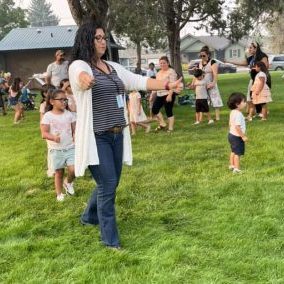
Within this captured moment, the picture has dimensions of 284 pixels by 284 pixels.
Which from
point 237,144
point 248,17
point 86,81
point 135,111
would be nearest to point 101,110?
point 86,81

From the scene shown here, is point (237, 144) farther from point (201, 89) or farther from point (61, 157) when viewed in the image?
point (201, 89)

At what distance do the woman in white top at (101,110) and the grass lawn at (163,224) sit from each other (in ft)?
1.42

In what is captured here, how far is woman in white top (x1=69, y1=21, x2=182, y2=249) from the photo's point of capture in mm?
3965

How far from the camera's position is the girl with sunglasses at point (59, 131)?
572 cm

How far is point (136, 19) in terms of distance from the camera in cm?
2684

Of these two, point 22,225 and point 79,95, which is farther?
point 22,225

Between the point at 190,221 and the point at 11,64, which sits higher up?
the point at 11,64

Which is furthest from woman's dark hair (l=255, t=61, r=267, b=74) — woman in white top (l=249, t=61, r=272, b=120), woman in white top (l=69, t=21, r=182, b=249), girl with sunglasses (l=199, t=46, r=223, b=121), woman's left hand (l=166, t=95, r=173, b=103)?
woman in white top (l=69, t=21, r=182, b=249)

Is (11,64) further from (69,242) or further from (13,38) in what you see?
(69,242)

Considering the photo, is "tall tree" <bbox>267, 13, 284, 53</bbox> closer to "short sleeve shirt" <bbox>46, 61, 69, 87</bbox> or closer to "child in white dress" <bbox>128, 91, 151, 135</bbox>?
"child in white dress" <bbox>128, 91, 151, 135</bbox>

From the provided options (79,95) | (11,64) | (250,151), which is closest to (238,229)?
(79,95)

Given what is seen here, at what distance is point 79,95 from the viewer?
394 cm

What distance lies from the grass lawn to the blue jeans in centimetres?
18

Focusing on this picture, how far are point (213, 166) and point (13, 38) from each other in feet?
121
